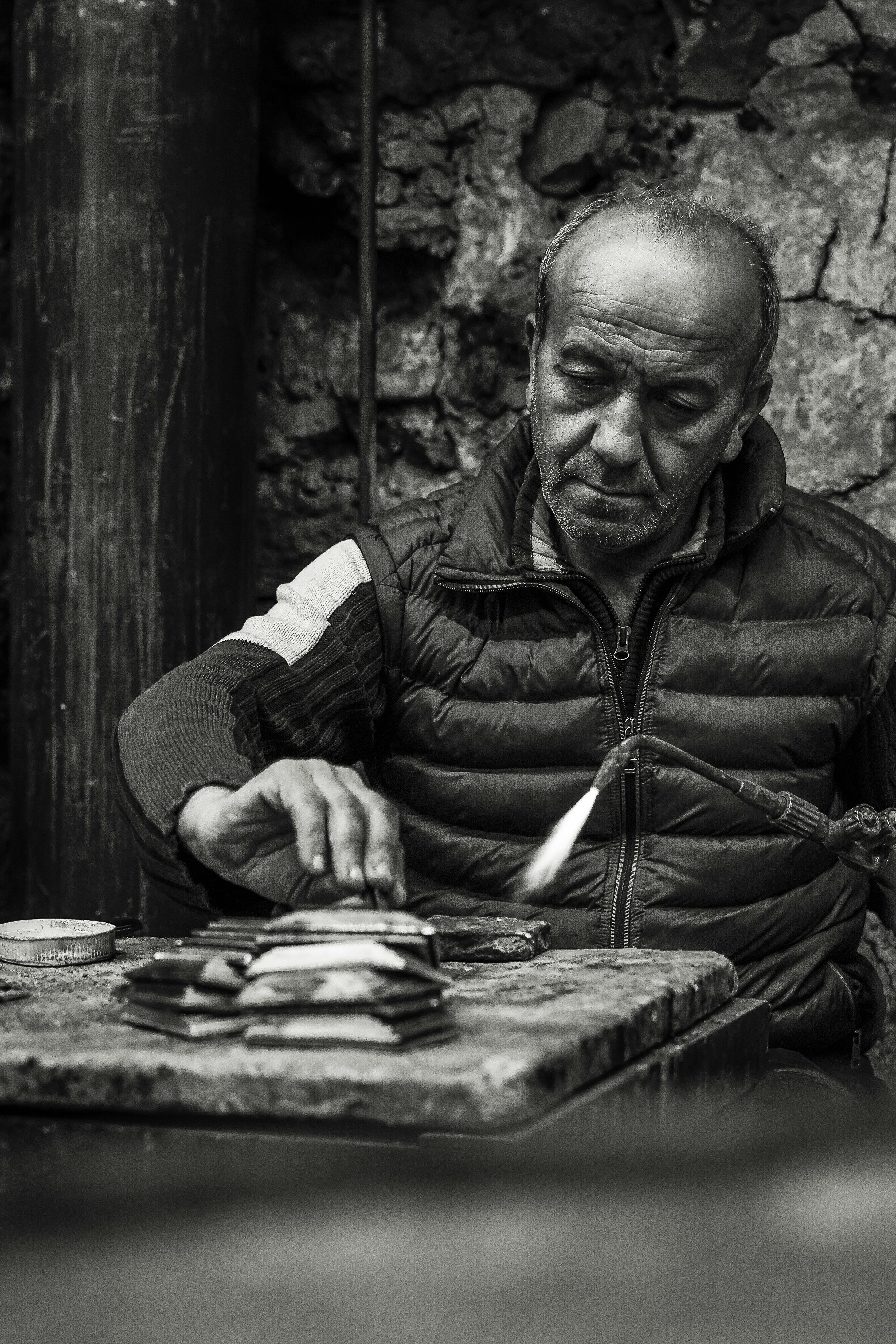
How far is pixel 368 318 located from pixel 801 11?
1069mm

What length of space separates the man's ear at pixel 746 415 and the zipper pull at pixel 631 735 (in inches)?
15.6

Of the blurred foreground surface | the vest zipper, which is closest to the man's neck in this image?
the vest zipper

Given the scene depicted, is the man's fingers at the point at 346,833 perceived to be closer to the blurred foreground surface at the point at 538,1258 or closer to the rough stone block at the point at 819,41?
the blurred foreground surface at the point at 538,1258

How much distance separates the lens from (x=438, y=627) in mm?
2605

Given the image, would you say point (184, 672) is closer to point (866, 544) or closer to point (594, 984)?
point (594, 984)

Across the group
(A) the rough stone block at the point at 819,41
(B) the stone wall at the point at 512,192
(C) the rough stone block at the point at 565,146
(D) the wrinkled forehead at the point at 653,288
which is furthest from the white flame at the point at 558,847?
(A) the rough stone block at the point at 819,41

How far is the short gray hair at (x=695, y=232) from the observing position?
2.49 meters

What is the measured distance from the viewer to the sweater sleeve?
2023mm

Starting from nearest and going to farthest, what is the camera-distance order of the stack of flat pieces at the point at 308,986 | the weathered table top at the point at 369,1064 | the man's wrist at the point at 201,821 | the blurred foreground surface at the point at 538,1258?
the blurred foreground surface at the point at 538,1258 < the weathered table top at the point at 369,1064 < the stack of flat pieces at the point at 308,986 < the man's wrist at the point at 201,821

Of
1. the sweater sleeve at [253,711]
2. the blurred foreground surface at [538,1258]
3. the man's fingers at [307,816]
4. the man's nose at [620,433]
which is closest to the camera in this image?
the blurred foreground surface at [538,1258]

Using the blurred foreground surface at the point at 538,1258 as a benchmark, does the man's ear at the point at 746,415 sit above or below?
above

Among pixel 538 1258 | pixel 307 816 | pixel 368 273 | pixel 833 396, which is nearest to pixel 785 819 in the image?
pixel 307 816

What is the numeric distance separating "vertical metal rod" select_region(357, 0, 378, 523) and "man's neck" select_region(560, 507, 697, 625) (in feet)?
2.88

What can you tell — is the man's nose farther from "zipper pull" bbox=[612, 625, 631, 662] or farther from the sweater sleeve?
the sweater sleeve
